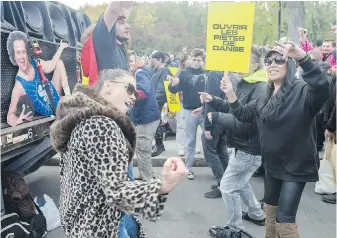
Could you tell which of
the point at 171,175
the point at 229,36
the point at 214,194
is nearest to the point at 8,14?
the point at 229,36

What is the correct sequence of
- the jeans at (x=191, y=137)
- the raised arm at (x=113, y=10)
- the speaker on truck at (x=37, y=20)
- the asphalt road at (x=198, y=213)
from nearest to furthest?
the raised arm at (x=113, y=10) → the asphalt road at (x=198, y=213) → the speaker on truck at (x=37, y=20) → the jeans at (x=191, y=137)

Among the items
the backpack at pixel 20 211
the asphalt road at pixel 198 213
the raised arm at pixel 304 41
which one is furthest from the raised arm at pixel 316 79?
the raised arm at pixel 304 41

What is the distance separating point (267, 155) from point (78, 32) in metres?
4.22

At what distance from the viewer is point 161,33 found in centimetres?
1836

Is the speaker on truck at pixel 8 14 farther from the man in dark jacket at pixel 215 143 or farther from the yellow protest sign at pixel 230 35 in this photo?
the man in dark jacket at pixel 215 143

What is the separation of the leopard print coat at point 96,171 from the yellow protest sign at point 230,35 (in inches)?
69.5

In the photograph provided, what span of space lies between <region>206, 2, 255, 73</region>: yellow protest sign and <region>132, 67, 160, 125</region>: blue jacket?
1.68 m

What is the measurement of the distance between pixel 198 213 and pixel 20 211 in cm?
195

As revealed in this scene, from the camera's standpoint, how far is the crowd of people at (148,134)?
1594 mm

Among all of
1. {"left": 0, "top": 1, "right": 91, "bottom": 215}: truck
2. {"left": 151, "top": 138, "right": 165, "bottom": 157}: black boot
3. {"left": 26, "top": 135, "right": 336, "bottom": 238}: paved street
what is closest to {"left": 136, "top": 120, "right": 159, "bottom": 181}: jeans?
{"left": 26, "top": 135, "right": 336, "bottom": 238}: paved street

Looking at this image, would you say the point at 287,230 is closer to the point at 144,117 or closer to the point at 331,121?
the point at 331,121

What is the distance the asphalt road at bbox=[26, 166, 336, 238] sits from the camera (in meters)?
3.98

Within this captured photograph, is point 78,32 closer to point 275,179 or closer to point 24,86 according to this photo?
point 24,86

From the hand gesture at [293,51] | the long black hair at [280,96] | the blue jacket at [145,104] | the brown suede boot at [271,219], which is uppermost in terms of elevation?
the hand gesture at [293,51]
